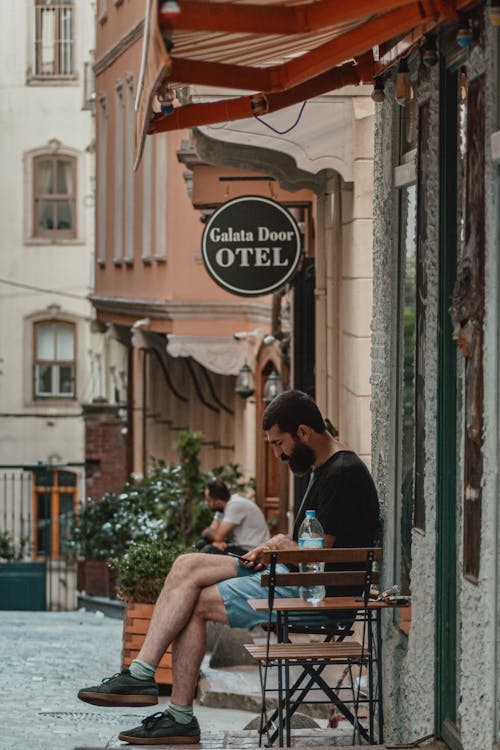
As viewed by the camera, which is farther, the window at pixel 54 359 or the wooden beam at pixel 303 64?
the window at pixel 54 359

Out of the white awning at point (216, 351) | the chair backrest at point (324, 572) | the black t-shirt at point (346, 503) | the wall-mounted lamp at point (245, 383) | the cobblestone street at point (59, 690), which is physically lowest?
the cobblestone street at point (59, 690)

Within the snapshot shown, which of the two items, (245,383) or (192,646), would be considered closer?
(192,646)

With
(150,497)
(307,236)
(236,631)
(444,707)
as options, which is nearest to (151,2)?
(444,707)

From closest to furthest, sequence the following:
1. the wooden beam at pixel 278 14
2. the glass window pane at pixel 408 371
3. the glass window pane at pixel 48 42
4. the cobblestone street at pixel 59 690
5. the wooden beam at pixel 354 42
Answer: the wooden beam at pixel 278 14, the wooden beam at pixel 354 42, the glass window pane at pixel 408 371, the cobblestone street at pixel 59 690, the glass window pane at pixel 48 42

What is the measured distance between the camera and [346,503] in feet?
26.5

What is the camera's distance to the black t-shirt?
317 inches

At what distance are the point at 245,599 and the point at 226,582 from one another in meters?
0.11

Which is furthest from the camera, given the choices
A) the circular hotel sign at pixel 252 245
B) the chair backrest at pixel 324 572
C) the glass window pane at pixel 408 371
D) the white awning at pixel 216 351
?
the white awning at pixel 216 351

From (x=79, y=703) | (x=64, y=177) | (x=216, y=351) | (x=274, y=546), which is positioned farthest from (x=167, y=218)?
(x=64, y=177)

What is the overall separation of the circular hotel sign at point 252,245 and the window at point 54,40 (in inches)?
962

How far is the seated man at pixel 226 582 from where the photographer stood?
7.62 m

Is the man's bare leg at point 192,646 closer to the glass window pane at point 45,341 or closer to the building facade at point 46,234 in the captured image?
the building facade at point 46,234

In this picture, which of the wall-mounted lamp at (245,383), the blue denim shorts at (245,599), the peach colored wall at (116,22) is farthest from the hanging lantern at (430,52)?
the peach colored wall at (116,22)

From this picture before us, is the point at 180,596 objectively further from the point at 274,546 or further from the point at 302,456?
the point at 302,456
